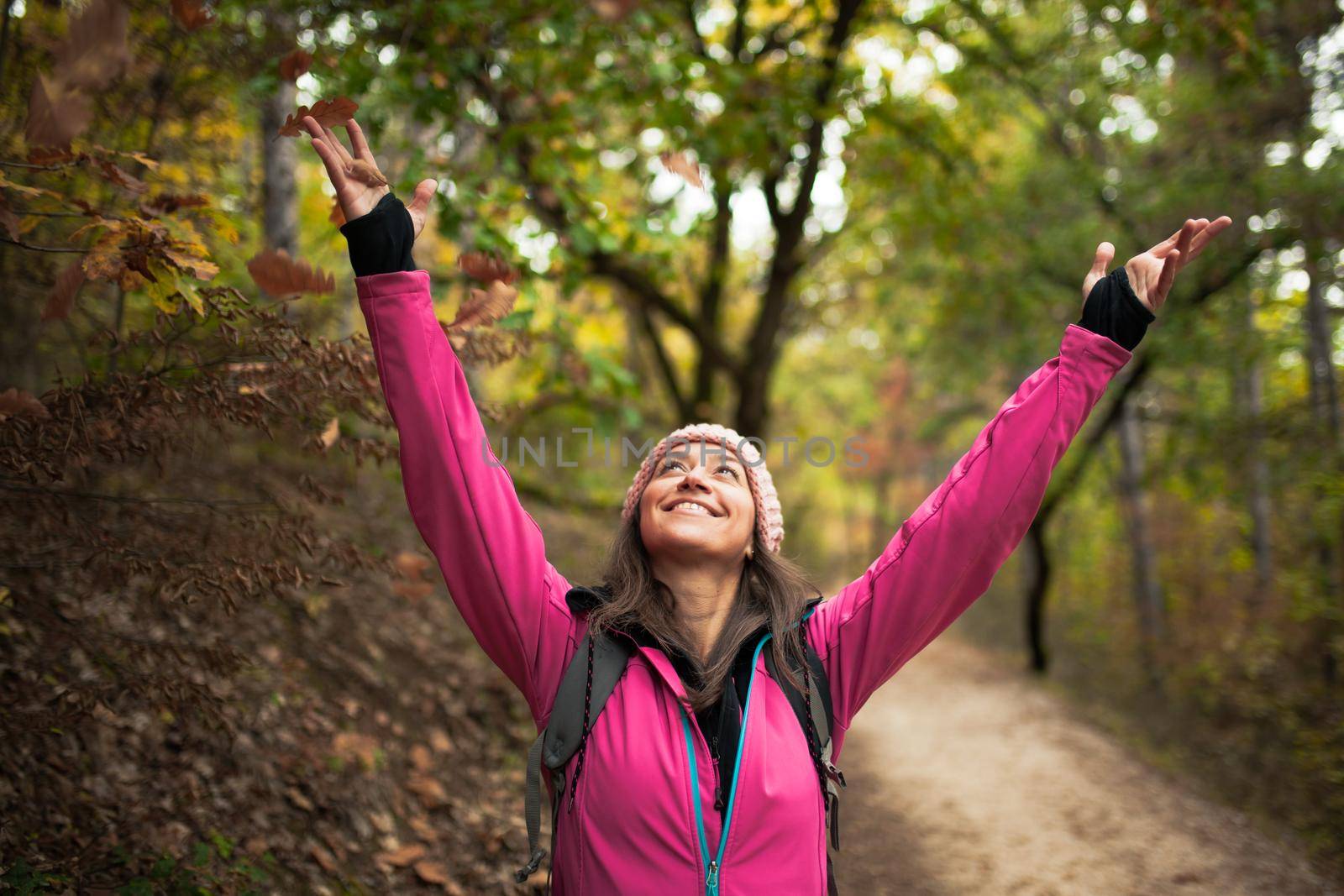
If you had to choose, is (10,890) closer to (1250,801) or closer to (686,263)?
(686,263)

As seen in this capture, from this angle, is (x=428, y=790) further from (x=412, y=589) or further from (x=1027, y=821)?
(x=1027, y=821)

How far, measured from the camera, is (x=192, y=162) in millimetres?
4137

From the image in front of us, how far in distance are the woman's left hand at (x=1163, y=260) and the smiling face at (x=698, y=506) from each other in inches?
44.0

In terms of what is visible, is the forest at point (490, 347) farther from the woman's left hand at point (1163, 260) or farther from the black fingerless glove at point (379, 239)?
the woman's left hand at point (1163, 260)

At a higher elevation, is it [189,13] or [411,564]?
[189,13]

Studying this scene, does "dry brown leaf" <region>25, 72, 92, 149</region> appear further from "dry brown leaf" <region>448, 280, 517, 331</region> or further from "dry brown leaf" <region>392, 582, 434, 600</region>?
"dry brown leaf" <region>392, 582, 434, 600</region>

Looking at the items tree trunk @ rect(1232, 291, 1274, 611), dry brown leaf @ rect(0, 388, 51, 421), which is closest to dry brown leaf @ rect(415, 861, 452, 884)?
dry brown leaf @ rect(0, 388, 51, 421)

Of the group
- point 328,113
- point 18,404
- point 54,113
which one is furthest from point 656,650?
point 54,113

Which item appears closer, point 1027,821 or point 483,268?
point 483,268

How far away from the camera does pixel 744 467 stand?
257 centimetres

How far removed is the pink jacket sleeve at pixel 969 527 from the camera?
2039mm

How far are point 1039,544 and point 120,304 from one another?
1111 centimetres

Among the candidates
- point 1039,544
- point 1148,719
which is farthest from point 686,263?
point 1148,719

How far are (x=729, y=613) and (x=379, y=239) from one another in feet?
4.55
